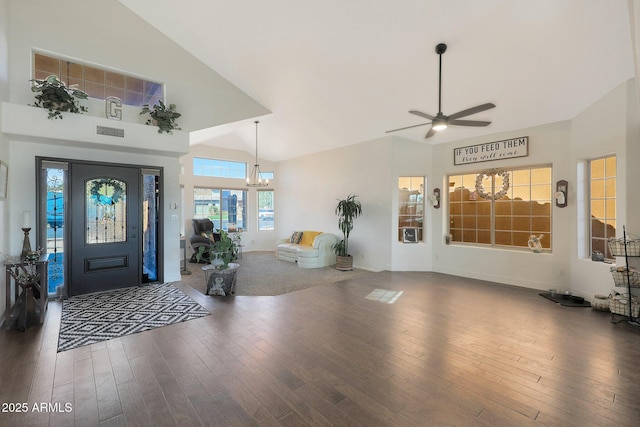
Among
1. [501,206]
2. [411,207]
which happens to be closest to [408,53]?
[411,207]

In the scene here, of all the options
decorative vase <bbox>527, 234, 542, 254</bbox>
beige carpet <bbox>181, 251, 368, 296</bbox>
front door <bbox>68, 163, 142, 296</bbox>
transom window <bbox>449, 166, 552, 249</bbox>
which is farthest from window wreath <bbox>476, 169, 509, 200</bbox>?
front door <bbox>68, 163, 142, 296</bbox>

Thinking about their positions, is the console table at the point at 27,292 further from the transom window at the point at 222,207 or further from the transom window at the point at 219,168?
the transom window at the point at 219,168

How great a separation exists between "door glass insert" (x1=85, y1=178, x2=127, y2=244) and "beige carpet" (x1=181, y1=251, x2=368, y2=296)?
1.49 meters

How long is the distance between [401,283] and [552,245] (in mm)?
2654

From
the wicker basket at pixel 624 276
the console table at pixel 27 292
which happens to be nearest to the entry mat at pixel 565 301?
the wicker basket at pixel 624 276

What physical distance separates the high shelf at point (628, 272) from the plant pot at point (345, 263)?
4.38 metres

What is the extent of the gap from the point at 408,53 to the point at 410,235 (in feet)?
12.7

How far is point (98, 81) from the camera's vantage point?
15.6 feet

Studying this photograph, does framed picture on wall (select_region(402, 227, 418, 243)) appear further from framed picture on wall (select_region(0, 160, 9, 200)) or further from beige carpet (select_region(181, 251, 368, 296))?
→ framed picture on wall (select_region(0, 160, 9, 200))

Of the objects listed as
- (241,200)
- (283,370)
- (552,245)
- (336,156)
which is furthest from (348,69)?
(241,200)

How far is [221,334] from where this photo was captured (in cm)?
320

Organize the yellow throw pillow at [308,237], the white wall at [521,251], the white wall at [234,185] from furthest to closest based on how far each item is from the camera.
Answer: the white wall at [234,185] < the yellow throw pillow at [308,237] < the white wall at [521,251]

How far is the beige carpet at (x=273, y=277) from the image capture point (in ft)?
16.8

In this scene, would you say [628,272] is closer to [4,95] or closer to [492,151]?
[492,151]
